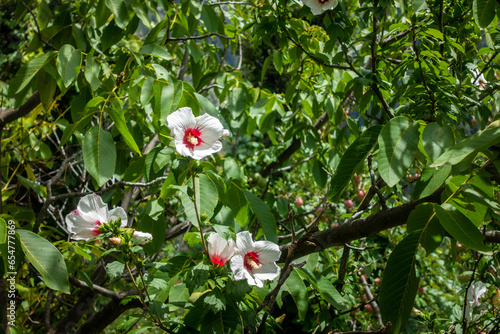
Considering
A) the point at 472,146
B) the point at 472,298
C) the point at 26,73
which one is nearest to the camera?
the point at 472,146

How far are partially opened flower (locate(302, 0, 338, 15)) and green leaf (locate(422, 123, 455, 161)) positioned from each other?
63 centimetres

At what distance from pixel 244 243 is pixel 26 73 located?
2.73ft

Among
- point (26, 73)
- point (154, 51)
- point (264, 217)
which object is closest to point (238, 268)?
point (264, 217)

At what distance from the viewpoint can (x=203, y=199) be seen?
0.86 meters

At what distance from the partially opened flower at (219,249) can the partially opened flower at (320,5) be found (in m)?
0.80

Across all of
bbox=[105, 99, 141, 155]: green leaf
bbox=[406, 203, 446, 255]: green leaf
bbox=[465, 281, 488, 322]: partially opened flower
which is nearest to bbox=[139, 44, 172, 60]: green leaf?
bbox=[105, 99, 141, 155]: green leaf

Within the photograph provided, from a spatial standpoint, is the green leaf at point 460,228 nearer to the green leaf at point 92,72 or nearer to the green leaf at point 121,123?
the green leaf at point 121,123

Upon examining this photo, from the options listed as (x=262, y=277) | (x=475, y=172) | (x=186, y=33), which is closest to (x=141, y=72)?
(x=186, y=33)

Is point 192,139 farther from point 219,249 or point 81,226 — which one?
point 81,226

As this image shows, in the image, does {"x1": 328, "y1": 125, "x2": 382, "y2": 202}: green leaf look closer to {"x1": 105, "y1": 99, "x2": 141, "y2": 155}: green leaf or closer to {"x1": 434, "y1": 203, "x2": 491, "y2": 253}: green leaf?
{"x1": 434, "y1": 203, "x2": 491, "y2": 253}: green leaf

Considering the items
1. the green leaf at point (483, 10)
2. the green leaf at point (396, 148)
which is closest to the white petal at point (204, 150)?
the green leaf at point (396, 148)

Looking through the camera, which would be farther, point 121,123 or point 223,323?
point 121,123

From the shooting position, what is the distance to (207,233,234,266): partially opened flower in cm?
82

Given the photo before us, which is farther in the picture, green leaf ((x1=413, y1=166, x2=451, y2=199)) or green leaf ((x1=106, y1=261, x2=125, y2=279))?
green leaf ((x1=106, y1=261, x2=125, y2=279))
